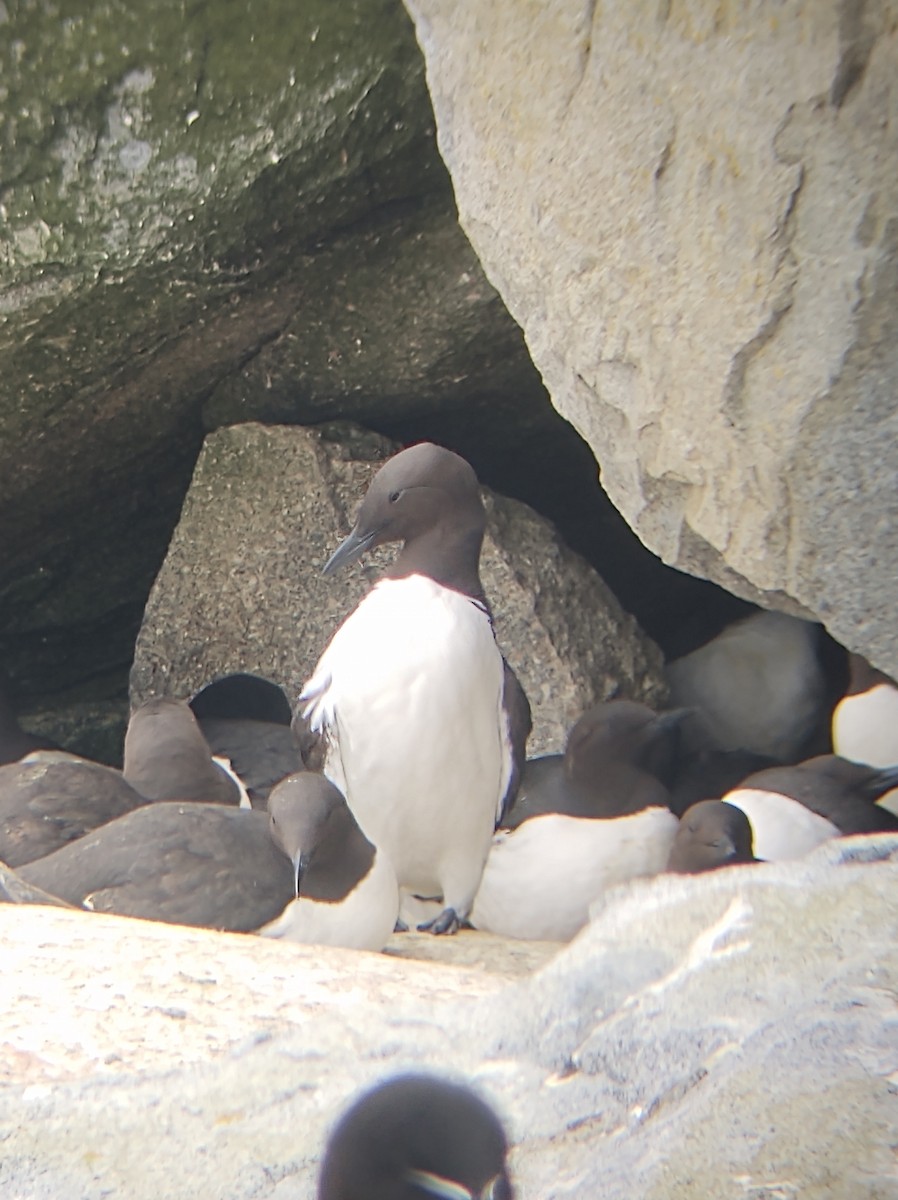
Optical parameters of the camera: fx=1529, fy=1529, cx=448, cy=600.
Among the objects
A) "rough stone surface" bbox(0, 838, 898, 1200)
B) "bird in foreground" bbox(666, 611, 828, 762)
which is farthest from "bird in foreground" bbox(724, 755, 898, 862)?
"rough stone surface" bbox(0, 838, 898, 1200)

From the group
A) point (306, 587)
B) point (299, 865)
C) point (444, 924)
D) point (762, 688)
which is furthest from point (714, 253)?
point (762, 688)

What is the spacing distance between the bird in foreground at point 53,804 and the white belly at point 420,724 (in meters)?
0.57

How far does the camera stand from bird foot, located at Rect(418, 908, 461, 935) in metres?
4.10

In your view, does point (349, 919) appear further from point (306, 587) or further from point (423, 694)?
point (306, 587)

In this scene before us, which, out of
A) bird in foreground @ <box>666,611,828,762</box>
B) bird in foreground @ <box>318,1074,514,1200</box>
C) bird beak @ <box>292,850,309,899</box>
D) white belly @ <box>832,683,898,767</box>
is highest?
bird in foreground @ <box>666,611,828,762</box>

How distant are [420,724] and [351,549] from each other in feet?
1.84

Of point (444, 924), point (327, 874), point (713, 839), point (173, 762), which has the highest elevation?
point (173, 762)

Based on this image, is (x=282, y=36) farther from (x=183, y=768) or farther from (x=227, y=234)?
(x=183, y=768)

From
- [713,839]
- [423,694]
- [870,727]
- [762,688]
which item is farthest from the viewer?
[762,688]

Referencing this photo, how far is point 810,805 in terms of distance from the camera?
13.7ft

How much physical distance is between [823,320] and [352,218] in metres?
2.19

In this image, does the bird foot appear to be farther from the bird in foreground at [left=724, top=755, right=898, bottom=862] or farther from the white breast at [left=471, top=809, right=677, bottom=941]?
the bird in foreground at [left=724, top=755, right=898, bottom=862]

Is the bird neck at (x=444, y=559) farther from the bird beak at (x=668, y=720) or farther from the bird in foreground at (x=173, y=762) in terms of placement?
the bird in foreground at (x=173, y=762)

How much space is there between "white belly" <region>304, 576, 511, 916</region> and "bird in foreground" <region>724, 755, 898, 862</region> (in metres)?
0.71
